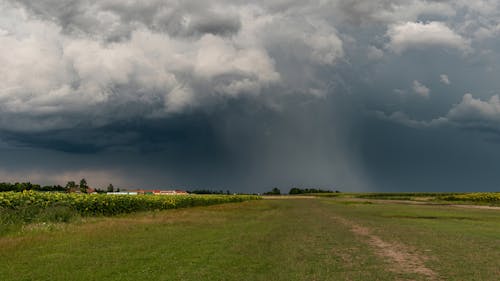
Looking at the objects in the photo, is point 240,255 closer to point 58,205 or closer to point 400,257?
point 400,257

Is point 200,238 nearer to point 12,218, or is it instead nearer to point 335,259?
point 335,259

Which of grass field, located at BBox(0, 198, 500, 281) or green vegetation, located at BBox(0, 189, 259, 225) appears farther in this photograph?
green vegetation, located at BBox(0, 189, 259, 225)

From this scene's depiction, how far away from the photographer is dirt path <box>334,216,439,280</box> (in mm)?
14102

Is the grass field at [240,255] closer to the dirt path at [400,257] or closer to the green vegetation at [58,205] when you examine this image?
the dirt path at [400,257]

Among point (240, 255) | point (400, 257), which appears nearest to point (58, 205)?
point (240, 255)

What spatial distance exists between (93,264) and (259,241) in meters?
8.92

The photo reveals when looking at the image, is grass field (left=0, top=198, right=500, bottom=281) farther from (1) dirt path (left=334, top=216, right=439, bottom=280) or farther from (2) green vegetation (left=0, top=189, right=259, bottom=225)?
(2) green vegetation (left=0, top=189, right=259, bottom=225)

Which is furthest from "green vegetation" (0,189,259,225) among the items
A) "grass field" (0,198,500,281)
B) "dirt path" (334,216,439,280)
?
"dirt path" (334,216,439,280)

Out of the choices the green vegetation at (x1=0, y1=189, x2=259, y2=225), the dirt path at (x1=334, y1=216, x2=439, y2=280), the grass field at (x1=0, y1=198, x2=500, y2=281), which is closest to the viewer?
the grass field at (x1=0, y1=198, x2=500, y2=281)

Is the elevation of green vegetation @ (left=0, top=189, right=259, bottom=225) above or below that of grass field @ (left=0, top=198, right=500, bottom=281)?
above

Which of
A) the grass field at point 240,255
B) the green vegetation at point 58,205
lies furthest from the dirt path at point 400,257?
the green vegetation at point 58,205

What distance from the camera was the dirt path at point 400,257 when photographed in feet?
46.3

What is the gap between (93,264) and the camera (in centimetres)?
1486

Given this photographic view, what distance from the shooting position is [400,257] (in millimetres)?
16906
